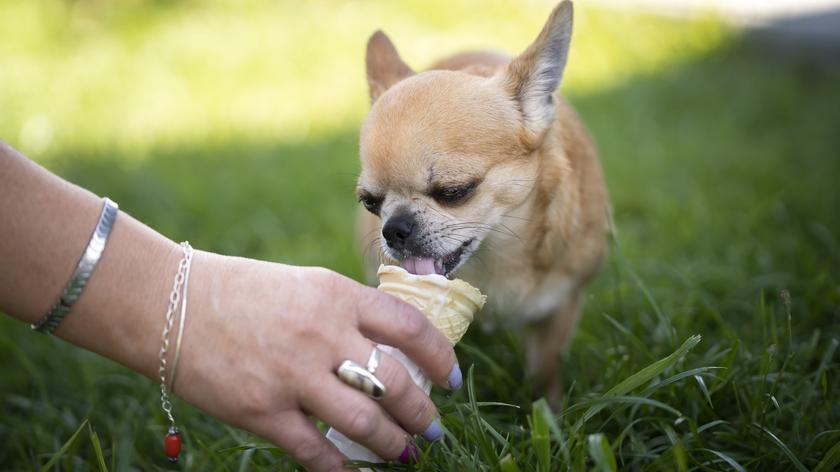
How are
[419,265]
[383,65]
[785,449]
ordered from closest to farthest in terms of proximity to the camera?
[785,449], [419,265], [383,65]

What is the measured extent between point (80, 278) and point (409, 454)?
714 mm

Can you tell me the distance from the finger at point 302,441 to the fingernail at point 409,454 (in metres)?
0.15

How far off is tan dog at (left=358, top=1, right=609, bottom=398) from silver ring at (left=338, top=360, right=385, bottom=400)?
0.61m

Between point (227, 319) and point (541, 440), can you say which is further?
point (541, 440)

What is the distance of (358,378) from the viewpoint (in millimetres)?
1207

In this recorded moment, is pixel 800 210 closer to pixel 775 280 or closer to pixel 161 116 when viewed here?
pixel 775 280

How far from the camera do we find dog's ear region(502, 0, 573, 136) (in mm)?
2100

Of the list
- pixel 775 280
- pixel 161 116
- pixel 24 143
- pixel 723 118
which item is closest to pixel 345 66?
pixel 161 116

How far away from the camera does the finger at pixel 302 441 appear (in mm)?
1244

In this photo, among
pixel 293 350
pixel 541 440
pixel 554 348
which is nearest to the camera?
pixel 293 350

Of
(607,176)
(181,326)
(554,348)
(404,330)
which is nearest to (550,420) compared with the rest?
(404,330)

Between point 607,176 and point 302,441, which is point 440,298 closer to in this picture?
point 302,441

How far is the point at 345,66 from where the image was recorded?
6.14 m

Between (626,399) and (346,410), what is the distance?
0.62m
